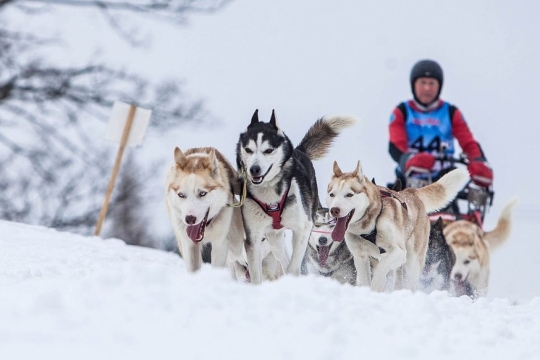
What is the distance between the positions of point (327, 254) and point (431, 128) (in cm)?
192

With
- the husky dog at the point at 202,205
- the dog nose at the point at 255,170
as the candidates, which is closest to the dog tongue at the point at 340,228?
the husky dog at the point at 202,205

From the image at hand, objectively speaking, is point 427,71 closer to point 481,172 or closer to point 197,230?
point 481,172

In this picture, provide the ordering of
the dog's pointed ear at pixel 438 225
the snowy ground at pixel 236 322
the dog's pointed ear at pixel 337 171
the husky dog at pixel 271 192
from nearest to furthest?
the snowy ground at pixel 236 322 < the husky dog at pixel 271 192 < the dog's pointed ear at pixel 337 171 < the dog's pointed ear at pixel 438 225

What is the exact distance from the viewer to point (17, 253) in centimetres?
616

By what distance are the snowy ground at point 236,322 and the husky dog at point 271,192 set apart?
49.6 inches

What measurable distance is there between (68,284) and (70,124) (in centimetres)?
906

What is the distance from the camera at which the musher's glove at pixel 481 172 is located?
A: 7.15m

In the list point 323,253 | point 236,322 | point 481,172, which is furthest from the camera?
point 481,172

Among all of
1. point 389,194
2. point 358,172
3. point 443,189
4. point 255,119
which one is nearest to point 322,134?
point 358,172

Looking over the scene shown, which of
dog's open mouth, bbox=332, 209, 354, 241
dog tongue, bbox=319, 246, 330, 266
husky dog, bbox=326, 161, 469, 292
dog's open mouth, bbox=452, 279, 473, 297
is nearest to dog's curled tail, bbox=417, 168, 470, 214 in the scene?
husky dog, bbox=326, 161, 469, 292

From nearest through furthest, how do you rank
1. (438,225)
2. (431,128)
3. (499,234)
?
(438,225) < (431,128) < (499,234)

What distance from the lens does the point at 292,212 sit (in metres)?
4.84

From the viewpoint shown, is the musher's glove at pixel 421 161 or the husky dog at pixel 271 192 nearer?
the husky dog at pixel 271 192

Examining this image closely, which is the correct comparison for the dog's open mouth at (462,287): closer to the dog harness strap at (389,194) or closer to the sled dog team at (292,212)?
the sled dog team at (292,212)
